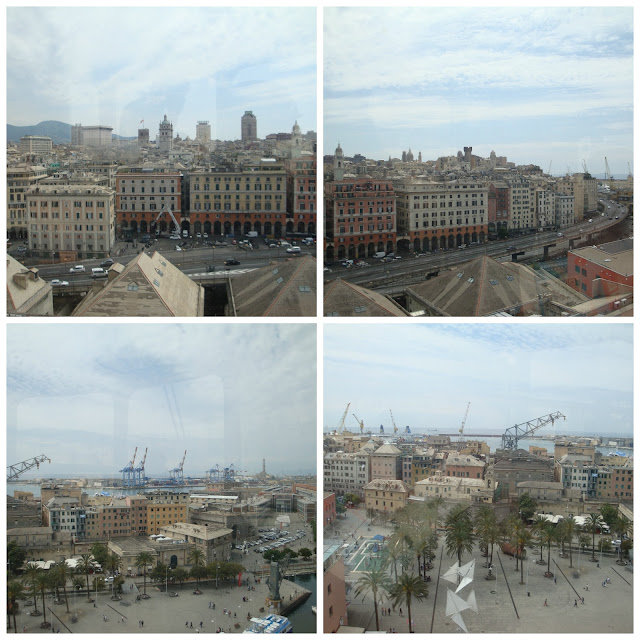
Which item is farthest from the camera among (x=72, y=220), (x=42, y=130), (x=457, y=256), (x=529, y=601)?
(x=457, y=256)

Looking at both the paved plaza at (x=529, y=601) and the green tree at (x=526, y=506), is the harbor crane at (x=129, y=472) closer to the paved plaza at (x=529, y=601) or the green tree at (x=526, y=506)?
the paved plaza at (x=529, y=601)

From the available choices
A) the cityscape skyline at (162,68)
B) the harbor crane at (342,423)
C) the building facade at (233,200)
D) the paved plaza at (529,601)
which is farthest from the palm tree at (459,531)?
the cityscape skyline at (162,68)

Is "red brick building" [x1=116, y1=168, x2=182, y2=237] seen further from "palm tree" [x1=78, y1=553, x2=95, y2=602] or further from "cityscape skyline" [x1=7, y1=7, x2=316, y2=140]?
"palm tree" [x1=78, y1=553, x2=95, y2=602]

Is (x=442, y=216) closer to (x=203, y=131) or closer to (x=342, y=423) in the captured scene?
(x=342, y=423)

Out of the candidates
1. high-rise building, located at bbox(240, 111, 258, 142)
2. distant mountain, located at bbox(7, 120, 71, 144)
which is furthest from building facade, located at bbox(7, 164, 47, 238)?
high-rise building, located at bbox(240, 111, 258, 142)

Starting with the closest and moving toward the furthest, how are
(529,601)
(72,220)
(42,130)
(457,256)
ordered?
(529,601) < (42,130) < (72,220) < (457,256)

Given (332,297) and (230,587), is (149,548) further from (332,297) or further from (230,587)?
(332,297)

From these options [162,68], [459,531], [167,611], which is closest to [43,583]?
[167,611]
